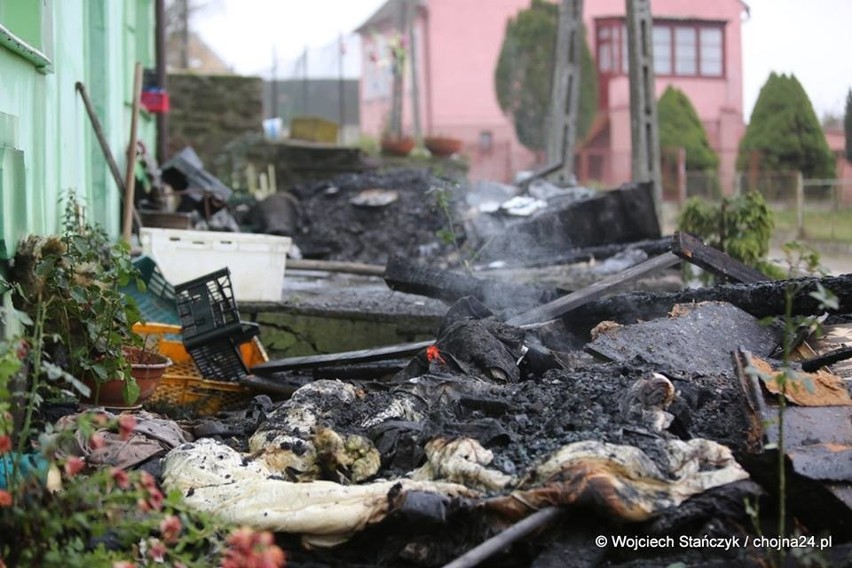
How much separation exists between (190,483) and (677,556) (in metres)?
1.83

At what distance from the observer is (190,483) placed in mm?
3994

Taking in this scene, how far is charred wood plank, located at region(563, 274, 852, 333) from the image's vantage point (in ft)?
18.5

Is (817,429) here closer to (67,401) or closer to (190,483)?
(190,483)

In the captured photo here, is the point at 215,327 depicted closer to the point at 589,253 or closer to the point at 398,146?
the point at 589,253

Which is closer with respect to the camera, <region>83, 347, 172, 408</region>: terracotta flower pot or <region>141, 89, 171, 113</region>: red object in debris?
<region>83, 347, 172, 408</region>: terracotta flower pot

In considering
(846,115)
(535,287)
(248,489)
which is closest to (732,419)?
(248,489)

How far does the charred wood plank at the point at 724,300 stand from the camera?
565 centimetres

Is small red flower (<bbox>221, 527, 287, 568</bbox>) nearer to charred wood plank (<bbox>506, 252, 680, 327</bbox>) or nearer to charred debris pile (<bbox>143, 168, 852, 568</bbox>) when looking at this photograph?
charred debris pile (<bbox>143, 168, 852, 568</bbox>)

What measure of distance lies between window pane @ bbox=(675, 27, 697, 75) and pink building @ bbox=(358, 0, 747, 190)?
3cm

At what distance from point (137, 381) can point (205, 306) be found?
1.13 m

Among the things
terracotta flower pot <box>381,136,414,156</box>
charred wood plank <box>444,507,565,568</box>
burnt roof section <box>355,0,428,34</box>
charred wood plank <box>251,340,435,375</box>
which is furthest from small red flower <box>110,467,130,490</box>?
burnt roof section <box>355,0,428,34</box>

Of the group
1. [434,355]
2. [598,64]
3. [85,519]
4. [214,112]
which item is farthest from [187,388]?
[598,64]

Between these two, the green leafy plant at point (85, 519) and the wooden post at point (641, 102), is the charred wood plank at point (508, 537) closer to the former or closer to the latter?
the green leafy plant at point (85, 519)

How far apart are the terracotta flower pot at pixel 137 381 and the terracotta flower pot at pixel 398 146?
15.0 m
